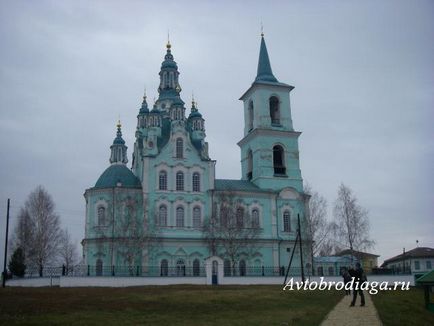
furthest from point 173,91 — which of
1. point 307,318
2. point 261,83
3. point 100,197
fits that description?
point 307,318

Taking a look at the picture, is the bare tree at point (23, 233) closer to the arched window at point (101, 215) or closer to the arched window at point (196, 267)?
the arched window at point (101, 215)

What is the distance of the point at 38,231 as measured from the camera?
49.4 metres

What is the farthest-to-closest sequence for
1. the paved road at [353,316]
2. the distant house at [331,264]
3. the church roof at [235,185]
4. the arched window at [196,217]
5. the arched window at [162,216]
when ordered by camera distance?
the distant house at [331,264], the church roof at [235,185], the arched window at [196,217], the arched window at [162,216], the paved road at [353,316]

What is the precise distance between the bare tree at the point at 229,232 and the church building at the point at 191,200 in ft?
0.28

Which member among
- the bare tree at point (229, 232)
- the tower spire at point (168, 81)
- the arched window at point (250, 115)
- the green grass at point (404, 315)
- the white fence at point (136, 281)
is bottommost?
the green grass at point (404, 315)

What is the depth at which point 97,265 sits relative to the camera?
45.2 m

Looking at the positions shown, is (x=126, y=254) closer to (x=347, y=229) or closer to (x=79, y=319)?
(x=347, y=229)

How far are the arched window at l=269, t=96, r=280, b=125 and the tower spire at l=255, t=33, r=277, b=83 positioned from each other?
2076mm

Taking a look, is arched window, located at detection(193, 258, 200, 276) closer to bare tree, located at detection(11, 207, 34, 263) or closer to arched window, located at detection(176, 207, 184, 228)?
arched window, located at detection(176, 207, 184, 228)

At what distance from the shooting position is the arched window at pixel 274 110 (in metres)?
54.7

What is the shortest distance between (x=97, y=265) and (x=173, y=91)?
19.7 m

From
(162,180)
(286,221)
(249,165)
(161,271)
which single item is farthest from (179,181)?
(286,221)

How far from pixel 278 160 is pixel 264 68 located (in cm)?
1001

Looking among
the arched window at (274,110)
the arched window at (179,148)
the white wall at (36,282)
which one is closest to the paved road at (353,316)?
the white wall at (36,282)
